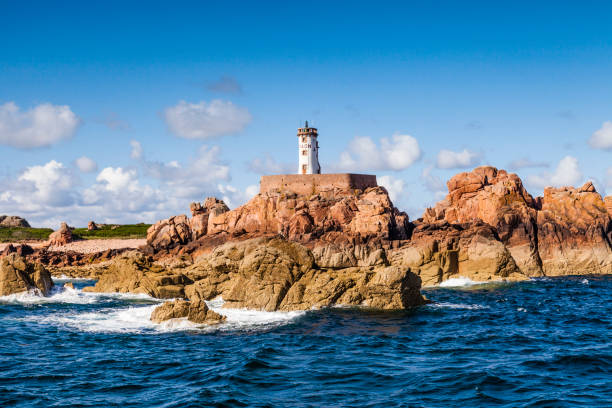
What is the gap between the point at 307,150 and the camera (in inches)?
4146

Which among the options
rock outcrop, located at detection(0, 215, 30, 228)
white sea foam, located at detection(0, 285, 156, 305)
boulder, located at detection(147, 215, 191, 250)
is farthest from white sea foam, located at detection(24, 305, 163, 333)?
rock outcrop, located at detection(0, 215, 30, 228)

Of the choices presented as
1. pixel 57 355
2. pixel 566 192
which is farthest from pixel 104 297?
pixel 566 192

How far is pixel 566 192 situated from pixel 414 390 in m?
59.4

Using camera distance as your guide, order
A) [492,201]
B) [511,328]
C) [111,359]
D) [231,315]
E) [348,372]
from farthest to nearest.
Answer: [492,201] → [231,315] → [511,328] → [111,359] → [348,372]

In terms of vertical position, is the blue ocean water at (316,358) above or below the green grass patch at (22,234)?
below

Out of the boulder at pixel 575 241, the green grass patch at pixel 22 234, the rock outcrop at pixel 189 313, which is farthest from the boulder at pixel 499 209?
the green grass patch at pixel 22 234

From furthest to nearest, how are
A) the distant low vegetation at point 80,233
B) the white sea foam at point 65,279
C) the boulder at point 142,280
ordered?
the distant low vegetation at point 80,233 < the white sea foam at point 65,279 < the boulder at point 142,280

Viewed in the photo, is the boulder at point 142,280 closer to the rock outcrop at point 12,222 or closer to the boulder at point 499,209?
the boulder at point 499,209

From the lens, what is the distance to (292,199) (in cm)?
8256

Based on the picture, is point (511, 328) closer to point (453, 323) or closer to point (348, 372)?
point (453, 323)

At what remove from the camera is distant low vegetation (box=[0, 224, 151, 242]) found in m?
136

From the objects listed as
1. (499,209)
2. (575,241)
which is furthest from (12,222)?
(575,241)

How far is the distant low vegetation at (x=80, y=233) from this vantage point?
136500 mm

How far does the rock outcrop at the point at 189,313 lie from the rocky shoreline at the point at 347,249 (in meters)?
0.06
